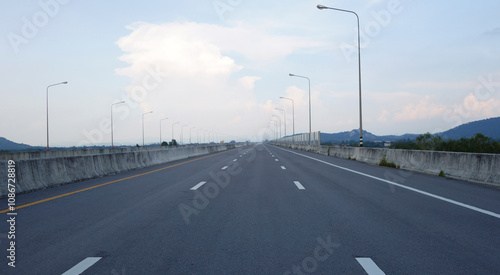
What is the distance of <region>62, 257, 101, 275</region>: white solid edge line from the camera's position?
4.14 meters

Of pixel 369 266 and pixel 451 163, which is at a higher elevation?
pixel 451 163

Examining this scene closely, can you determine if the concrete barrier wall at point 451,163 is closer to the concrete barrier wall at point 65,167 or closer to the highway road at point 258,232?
the highway road at point 258,232

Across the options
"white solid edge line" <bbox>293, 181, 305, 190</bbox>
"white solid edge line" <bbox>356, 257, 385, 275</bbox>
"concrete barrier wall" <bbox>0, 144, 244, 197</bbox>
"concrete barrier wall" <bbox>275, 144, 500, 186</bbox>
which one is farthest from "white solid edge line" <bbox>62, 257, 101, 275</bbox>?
"concrete barrier wall" <bbox>275, 144, 500, 186</bbox>

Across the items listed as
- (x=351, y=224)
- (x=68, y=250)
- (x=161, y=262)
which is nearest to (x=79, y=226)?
(x=68, y=250)

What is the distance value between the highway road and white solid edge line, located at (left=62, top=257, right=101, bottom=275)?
0.04 ft

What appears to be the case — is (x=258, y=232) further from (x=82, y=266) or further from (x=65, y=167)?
(x=65, y=167)

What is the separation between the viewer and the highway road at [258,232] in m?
4.38

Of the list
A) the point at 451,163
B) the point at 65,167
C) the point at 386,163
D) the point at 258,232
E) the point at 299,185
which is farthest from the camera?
the point at 386,163

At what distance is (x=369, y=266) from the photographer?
14.1 ft

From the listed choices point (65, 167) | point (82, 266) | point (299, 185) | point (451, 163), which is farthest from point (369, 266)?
point (65, 167)

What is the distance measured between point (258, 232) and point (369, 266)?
6.64 feet

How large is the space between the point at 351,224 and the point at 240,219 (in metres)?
1.96

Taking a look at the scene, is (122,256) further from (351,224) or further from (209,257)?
(351,224)

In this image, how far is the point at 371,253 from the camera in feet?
15.7
